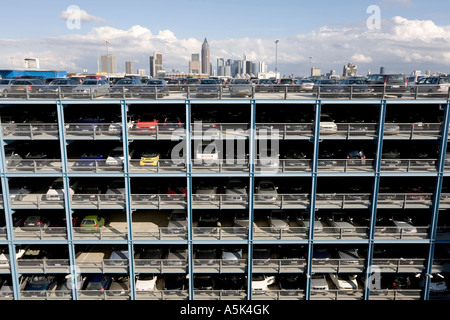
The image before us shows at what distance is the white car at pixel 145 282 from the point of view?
20561 millimetres

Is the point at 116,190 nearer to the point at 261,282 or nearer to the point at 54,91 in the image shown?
the point at 54,91

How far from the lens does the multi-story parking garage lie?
62.7 feet

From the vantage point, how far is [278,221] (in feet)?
68.8

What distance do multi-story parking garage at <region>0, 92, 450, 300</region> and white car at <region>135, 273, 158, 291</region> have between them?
0.07m

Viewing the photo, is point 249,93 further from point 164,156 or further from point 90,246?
point 90,246

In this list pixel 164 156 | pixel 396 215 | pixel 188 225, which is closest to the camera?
pixel 188 225

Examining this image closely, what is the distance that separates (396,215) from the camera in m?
21.8

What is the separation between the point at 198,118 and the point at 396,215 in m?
14.4

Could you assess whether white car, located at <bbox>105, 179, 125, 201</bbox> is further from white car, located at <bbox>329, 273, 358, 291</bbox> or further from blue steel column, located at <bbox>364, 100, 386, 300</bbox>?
blue steel column, located at <bbox>364, 100, 386, 300</bbox>

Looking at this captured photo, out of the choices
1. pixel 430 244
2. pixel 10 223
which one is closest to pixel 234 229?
pixel 430 244

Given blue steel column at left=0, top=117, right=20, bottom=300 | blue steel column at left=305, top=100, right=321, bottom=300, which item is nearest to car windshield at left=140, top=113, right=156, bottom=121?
blue steel column at left=0, top=117, right=20, bottom=300

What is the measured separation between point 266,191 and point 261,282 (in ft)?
18.0

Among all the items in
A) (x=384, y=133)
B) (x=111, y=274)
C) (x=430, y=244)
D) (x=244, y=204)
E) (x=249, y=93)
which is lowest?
(x=111, y=274)

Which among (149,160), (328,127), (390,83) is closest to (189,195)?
(149,160)
